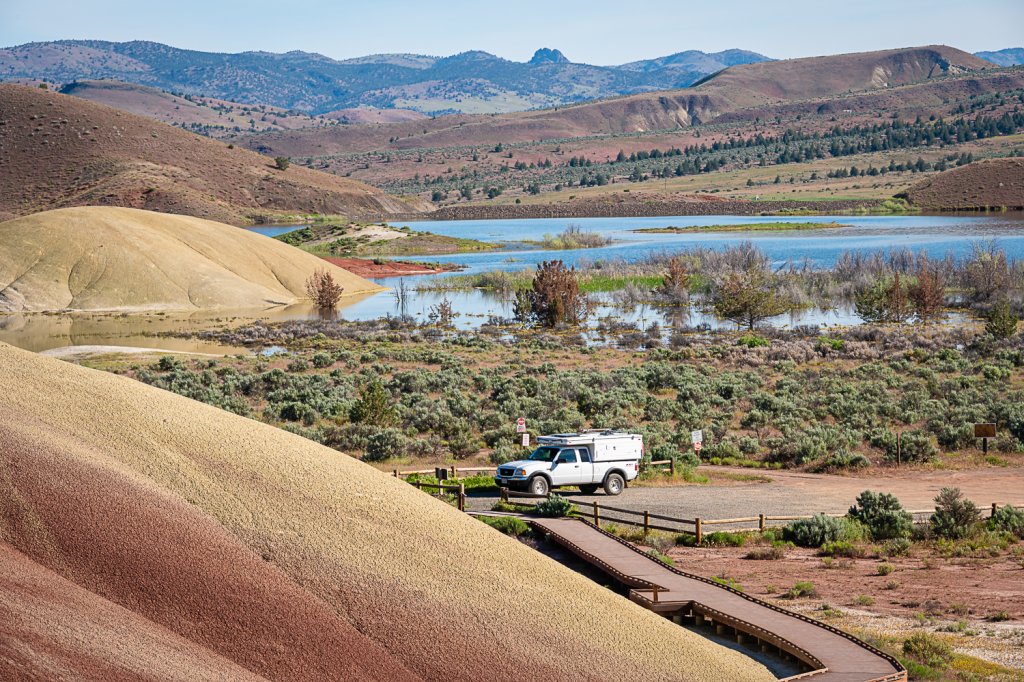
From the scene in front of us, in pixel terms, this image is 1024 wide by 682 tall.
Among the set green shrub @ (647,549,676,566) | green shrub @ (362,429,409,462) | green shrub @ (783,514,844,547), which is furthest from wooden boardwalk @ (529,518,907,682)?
green shrub @ (362,429,409,462)

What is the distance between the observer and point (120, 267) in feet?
251

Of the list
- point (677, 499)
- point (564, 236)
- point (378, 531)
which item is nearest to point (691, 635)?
point (378, 531)

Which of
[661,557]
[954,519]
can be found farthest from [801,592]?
[954,519]

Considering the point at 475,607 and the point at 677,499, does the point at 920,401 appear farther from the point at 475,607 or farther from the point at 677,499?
the point at 475,607

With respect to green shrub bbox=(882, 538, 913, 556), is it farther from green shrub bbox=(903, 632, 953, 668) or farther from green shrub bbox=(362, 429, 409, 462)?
green shrub bbox=(362, 429, 409, 462)

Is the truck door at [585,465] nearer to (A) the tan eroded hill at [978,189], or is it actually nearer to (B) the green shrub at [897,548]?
(B) the green shrub at [897,548]

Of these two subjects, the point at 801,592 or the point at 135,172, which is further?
the point at 135,172

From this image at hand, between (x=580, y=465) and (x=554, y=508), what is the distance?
306 centimetres

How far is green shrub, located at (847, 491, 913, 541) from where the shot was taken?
2494 centimetres

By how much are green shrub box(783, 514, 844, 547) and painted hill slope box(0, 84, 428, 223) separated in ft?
412

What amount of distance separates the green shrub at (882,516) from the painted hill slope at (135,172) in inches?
4936

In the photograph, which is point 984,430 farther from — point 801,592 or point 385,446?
point 385,446

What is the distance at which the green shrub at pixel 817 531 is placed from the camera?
24578mm

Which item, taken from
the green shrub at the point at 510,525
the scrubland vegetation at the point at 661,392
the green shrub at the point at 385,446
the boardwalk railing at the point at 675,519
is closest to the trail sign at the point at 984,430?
the scrubland vegetation at the point at 661,392
